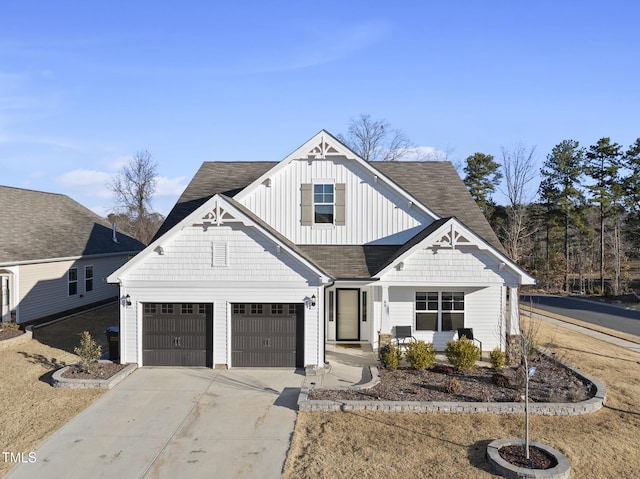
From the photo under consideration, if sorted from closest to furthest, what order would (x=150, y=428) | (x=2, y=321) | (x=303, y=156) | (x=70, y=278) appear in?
(x=150, y=428) → (x=303, y=156) → (x=2, y=321) → (x=70, y=278)

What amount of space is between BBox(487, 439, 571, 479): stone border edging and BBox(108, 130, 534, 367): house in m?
6.31

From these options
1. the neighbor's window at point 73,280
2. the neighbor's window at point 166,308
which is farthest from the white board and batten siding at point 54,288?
the neighbor's window at point 166,308

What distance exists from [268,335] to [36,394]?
246 inches

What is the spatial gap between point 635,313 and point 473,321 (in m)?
20.7

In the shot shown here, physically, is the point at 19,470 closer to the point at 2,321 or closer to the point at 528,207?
the point at 2,321

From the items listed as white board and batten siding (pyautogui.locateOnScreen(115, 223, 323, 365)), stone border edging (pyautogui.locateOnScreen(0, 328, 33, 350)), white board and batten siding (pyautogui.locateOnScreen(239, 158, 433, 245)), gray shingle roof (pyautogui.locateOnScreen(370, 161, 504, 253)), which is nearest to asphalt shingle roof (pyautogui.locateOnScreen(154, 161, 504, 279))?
gray shingle roof (pyautogui.locateOnScreen(370, 161, 504, 253))

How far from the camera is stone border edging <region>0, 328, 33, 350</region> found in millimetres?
15084

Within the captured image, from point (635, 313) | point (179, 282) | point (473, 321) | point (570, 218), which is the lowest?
point (635, 313)

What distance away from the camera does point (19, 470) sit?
7457mm

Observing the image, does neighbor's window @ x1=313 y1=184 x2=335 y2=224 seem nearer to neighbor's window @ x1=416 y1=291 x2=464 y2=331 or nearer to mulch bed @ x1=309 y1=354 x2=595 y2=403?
neighbor's window @ x1=416 y1=291 x2=464 y2=331

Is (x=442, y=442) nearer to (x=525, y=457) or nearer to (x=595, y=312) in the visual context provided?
(x=525, y=457)

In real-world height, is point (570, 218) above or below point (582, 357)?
above

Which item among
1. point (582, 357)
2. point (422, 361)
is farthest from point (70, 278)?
point (582, 357)

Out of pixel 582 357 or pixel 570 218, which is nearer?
pixel 582 357
